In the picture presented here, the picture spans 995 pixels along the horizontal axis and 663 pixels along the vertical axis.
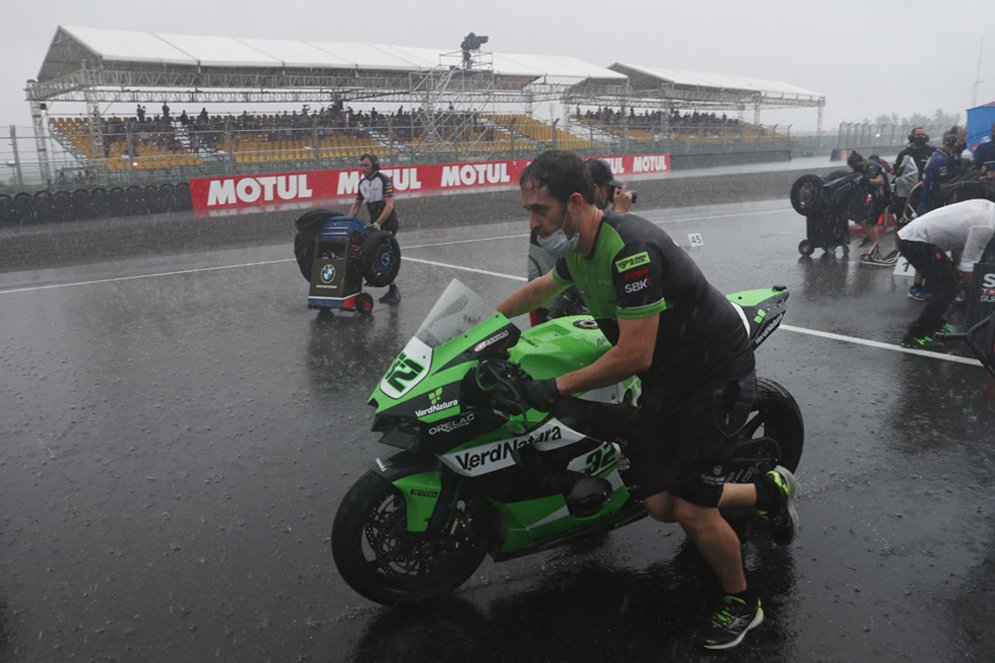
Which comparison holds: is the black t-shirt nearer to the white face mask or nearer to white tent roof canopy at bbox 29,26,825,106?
the white face mask

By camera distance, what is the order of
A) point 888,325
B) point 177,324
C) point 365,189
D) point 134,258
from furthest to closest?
point 134,258
point 365,189
point 177,324
point 888,325

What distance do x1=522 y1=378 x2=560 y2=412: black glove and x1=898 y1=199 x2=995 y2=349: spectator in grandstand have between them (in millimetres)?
5421

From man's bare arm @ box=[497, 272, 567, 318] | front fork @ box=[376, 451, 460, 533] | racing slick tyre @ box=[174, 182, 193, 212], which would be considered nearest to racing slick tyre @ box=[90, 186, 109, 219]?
racing slick tyre @ box=[174, 182, 193, 212]

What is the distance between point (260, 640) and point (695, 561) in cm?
191

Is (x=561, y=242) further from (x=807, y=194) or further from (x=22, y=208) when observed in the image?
(x=22, y=208)

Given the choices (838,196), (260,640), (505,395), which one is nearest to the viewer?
(505,395)

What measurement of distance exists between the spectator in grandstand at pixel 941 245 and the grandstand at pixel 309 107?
→ 17.2 meters

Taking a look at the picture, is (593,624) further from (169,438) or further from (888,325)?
(888,325)

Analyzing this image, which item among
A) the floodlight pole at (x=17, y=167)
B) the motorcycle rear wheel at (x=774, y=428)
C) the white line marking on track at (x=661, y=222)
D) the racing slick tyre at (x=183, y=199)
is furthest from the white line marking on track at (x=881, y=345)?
the floodlight pole at (x=17, y=167)

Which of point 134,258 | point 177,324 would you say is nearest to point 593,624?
point 177,324

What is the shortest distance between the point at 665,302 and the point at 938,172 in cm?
915

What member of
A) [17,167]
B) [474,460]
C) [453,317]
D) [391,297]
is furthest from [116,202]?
[474,460]

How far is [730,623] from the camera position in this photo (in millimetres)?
3018

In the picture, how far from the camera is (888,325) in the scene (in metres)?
7.89
